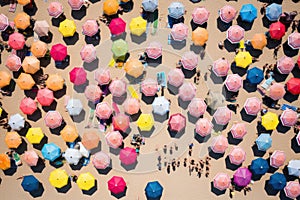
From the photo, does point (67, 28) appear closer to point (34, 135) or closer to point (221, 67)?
point (34, 135)

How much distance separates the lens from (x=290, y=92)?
18.7 m

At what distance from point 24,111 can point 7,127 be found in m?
1.62

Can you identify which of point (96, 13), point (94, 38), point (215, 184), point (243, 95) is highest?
point (96, 13)

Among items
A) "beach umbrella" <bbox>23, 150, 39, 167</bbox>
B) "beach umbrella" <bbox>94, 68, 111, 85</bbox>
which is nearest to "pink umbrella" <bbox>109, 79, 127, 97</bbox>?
"beach umbrella" <bbox>94, 68, 111, 85</bbox>

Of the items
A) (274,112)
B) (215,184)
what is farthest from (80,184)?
(274,112)

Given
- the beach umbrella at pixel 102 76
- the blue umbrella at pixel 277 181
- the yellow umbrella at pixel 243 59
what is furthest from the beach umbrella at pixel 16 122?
the blue umbrella at pixel 277 181

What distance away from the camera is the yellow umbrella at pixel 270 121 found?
727 inches

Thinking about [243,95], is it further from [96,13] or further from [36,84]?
[36,84]

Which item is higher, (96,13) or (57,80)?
(96,13)

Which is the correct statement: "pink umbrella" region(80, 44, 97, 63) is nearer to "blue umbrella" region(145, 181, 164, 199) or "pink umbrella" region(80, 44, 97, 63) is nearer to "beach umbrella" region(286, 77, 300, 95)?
"blue umbrella" region(145, 181, 164, 199)

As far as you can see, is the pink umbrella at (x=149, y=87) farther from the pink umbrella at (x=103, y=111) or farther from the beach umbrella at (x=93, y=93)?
the beach umbrella at (x=93, y=93)

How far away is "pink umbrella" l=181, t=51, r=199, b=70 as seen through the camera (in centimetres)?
1867

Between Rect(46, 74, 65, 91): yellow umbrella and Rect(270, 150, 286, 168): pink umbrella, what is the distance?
11.3 meters

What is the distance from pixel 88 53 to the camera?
61.9ft
